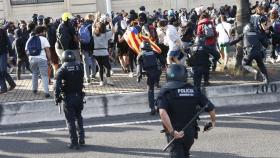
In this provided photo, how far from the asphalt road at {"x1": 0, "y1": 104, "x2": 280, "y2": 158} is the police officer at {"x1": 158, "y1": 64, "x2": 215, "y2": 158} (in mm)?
2268

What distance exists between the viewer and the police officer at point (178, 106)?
5.98 meters

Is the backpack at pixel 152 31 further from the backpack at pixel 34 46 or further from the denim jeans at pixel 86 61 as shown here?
the backpack at pixel 34 46

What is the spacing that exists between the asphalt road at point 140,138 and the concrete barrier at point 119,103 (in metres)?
0.29

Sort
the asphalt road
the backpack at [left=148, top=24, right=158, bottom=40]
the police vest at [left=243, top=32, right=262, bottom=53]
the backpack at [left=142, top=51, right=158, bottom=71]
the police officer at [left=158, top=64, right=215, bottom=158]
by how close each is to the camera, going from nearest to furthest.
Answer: the police officer at [left=158, top=64, right=215, bottom=158] → the asphalt road → the backpack at [left=142, top=51, right=158, bottom=71] → the police vest at [left=243, top=32, right=262, bottom=53] → the backpack at [left=148, top=24, right=158, bottom=40]

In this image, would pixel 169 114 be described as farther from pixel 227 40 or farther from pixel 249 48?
pixel 227 40

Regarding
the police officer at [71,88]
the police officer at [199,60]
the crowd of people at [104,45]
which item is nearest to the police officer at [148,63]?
the crowd of people at [104,45]

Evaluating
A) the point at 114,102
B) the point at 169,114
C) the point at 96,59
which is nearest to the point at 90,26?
the point at 96,59

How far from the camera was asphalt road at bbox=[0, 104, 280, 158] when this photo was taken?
857 cm

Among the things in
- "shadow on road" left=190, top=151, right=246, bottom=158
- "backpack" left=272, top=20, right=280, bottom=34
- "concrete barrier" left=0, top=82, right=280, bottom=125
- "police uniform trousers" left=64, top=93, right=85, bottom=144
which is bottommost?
"shadow on road" left=190, top=151, right=246, bottom=158

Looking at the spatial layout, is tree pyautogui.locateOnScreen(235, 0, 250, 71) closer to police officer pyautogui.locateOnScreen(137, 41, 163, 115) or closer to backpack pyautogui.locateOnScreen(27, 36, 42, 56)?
police officer pyautogui.locateOnScreen(137, 41, 163, 115)

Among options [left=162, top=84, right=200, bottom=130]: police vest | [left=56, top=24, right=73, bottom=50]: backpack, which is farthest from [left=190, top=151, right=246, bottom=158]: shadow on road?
[left=56, top=24, right=73, bottom=50]: backpack

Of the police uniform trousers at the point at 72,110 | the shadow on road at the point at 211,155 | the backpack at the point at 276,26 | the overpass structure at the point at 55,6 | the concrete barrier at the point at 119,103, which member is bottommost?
the shadow on road at the point at 211,155

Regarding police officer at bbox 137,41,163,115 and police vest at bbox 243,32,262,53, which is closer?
police officer at bbox 137,41,163,115

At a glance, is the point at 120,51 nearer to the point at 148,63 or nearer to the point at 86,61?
the point at 86,61
